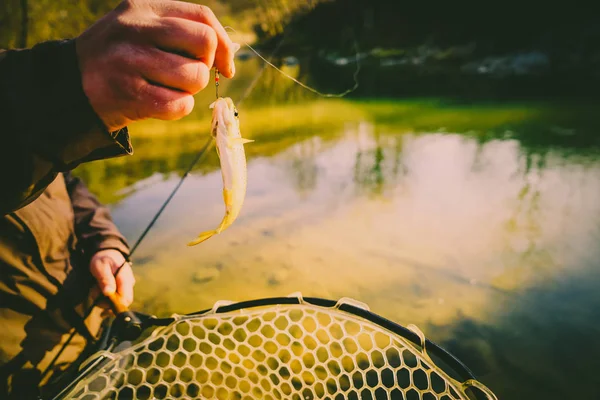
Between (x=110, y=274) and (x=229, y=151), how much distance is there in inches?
41.5

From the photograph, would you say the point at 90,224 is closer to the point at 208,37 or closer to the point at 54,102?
the point at 54,102

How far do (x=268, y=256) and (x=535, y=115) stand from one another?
25.8 ft

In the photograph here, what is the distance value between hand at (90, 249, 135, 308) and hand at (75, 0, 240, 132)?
1.21 m

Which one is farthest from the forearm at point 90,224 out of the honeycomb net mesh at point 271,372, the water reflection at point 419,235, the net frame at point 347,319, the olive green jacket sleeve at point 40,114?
the water reflection at point 419,235

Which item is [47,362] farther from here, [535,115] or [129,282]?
[535,115]

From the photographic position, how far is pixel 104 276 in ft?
5.62

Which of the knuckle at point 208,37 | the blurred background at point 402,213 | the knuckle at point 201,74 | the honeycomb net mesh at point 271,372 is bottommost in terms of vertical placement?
the blurred background at point 402,213

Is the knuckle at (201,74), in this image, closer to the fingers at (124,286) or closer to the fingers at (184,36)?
the fingers at (184,36)

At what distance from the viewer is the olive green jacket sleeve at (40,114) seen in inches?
28.9

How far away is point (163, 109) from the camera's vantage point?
2.41 feet

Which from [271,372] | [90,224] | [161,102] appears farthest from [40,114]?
[271,372]

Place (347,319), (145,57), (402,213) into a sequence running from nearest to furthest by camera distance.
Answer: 1. (145,57)
2. (347,319)
3. (402,213)

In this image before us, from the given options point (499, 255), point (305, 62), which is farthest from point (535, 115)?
point (305, 62)

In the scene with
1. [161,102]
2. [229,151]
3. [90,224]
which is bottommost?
[90,224]
